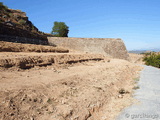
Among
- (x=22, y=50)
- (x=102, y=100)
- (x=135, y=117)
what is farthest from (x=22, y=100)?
(x=22, y=50)

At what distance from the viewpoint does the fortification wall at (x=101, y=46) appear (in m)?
22.6

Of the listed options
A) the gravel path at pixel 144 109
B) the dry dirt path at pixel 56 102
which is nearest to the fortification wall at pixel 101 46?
the dry dirt path at pixel 56 102

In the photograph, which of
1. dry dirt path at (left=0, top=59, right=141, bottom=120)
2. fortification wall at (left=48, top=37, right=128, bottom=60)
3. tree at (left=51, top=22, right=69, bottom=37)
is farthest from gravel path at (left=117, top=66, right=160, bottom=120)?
tree at (left=51, top=22, right=69, bottom=37)

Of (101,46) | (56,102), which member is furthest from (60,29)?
(56,102)

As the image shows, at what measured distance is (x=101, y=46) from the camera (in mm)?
22688

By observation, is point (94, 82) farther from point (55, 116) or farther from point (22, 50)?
point (22, 50)

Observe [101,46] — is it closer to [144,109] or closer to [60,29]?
[144,109]

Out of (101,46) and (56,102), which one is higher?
(101,46)

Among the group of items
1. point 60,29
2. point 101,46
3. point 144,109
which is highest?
point 60,29

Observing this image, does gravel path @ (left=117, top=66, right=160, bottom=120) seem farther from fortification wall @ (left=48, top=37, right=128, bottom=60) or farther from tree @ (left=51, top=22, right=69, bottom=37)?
tree @ (left=51, top=22, right=69, bottom=37)

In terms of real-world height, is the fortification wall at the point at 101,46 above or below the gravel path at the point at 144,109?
above

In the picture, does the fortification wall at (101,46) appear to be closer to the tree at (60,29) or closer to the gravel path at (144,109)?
the gravel path at (144,109)

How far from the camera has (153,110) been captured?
399 centimetres

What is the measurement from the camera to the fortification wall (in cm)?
2257
